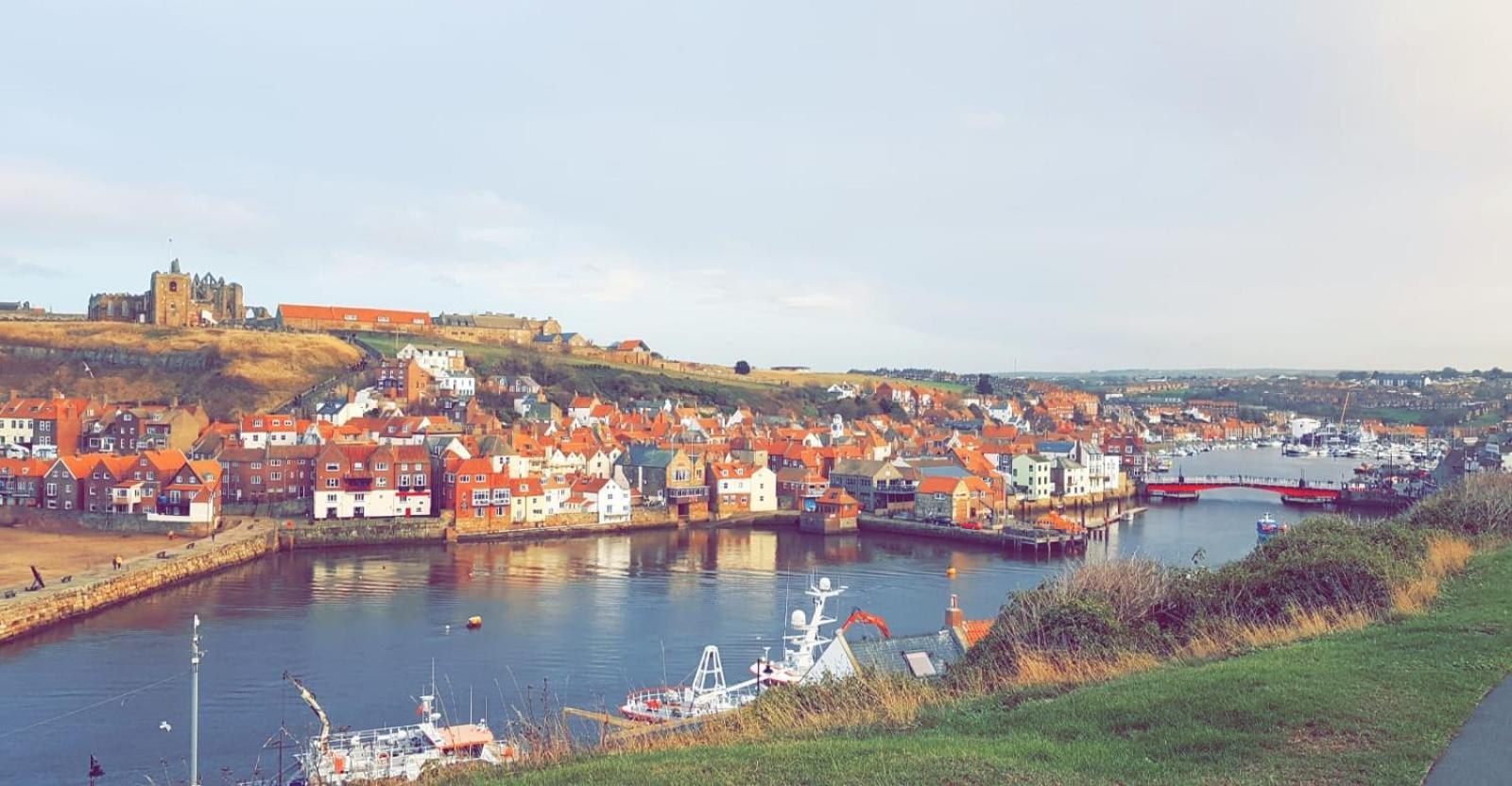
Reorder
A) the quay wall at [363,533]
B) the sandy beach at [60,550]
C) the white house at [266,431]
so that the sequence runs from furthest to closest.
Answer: the white house at [266,431], the quay wall at [363,533], the sandy beach at [60,550]

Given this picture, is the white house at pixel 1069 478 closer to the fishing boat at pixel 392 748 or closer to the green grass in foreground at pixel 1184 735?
the fishing boat at pixel 392 748

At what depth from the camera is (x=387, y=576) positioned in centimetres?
2952

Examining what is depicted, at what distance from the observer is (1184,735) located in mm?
5719

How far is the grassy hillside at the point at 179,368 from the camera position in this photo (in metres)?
60.6

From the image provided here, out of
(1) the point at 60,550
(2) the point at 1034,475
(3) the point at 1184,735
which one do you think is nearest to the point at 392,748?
(3) the point at 1184,735

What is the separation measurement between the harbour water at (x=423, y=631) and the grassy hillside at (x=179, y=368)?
32888 millimetres

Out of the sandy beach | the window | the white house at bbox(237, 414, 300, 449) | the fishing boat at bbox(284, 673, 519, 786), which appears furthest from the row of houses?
the window

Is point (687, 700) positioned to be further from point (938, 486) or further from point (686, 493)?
point (938, 486)

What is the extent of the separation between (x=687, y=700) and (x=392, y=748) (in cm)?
439

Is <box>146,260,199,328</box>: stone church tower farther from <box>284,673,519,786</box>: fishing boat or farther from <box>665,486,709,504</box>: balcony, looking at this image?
<box>284,673,519,786</box>: fishing boat

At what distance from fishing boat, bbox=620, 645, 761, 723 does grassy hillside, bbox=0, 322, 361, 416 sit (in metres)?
48.8

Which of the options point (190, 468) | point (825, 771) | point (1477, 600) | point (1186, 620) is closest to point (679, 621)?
point (1186, 620)

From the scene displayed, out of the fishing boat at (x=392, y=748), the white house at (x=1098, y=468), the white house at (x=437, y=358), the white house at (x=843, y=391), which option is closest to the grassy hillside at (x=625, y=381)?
the white house at (x=843, y=391)

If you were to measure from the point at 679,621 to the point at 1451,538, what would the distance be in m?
15.3
